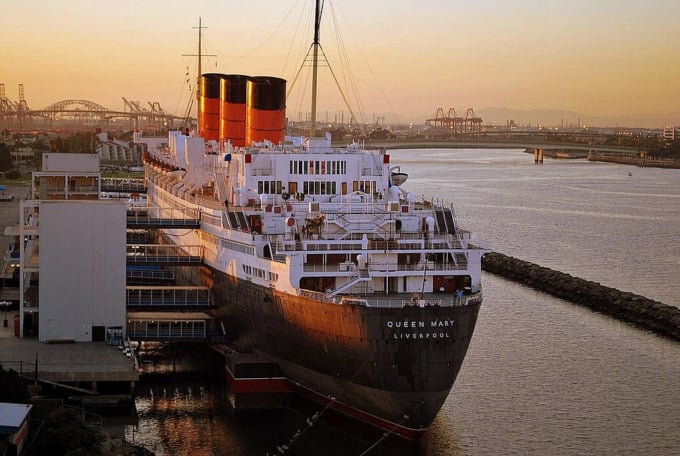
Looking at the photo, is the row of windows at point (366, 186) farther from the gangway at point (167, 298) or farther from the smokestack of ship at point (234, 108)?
the smokestack of ship at point (234, 108)

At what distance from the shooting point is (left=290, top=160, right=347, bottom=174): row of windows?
20.8 meters

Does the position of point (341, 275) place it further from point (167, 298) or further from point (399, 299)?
point (167, 298)

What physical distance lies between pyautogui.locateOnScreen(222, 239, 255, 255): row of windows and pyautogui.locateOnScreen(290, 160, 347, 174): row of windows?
6.46 feet

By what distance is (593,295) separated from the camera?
29.8 m

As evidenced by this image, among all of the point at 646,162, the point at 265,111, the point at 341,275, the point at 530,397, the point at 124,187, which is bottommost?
the point at 530,397

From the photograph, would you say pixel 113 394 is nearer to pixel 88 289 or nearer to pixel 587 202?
pixel 88 289

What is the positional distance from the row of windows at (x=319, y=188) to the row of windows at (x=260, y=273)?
2370 mm

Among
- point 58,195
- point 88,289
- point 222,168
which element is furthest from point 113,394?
point 58,195

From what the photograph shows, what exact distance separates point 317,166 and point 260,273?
3.19 metres

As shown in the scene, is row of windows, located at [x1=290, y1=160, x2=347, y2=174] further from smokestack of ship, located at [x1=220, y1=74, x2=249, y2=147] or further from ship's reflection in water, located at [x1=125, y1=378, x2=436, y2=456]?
smokestack of ship, located at [x1=220, y1=74, x2=249, y2=147]

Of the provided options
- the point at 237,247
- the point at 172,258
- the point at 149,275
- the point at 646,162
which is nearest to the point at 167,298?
the point at 172,258

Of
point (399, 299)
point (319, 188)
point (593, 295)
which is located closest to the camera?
point (399, 299)

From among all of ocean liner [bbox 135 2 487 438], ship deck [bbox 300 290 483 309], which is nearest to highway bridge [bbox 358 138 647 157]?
ocean liner [bbox 135 2 487 438]

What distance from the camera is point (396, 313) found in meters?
16.0
